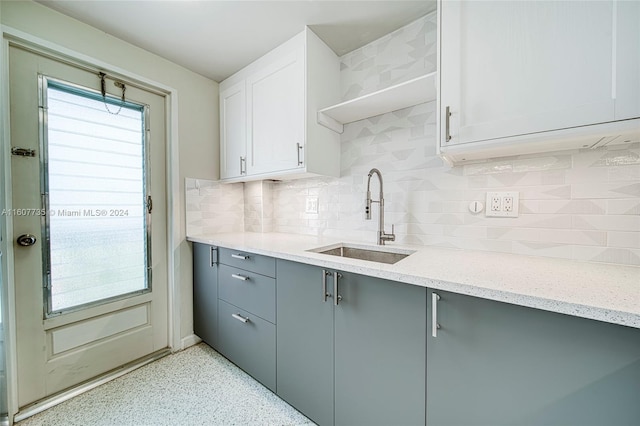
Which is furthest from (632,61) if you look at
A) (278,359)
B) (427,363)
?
(278,359)

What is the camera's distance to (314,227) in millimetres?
2025

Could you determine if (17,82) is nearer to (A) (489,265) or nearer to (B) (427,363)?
(B) (427,363)

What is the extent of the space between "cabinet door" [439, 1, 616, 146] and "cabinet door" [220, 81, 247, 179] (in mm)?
1503

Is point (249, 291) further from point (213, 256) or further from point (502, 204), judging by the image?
point (502, 204)

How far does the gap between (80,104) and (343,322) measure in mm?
2096

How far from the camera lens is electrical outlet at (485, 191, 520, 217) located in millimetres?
1236

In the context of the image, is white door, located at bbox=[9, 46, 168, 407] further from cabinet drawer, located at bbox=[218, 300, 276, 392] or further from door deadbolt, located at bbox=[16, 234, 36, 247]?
cabinet drawer, located at bbox=[218, 300, 276, 392]

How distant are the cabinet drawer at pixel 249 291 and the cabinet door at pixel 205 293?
0.11 meters

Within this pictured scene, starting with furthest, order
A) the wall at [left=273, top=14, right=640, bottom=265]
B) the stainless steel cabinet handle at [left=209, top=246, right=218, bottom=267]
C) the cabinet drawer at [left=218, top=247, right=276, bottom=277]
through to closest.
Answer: the stainless steel cabinet handle at [left=209, top=246, right=218, bottom=267] < the cabinet drawer at [left=218, top=247, right=276, bottom=277] < the wall at [left=273, top=14, right=640, bottom=265]

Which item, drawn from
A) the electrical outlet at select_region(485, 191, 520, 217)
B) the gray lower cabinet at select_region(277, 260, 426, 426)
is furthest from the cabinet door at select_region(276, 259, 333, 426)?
the electrical outlet at select_region(485, 191, 520, 217)

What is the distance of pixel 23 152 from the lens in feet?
4.47

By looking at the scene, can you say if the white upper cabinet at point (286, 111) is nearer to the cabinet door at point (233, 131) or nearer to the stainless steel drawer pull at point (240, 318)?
the cabinet door at point (233, 131)

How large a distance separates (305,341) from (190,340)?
4.48 ft

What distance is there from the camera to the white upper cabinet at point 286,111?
1617mm
